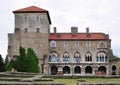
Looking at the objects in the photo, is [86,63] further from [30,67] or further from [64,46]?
[30,67]

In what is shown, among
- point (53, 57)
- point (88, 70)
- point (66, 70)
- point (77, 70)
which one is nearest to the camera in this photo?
point (53, 57)

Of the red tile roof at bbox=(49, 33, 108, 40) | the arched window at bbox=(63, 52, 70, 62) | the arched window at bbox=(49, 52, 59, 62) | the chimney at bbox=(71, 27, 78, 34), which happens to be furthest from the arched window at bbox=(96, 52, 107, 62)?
the arched window at bbox=(49, 52, 59, 62)

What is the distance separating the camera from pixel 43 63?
211 ft

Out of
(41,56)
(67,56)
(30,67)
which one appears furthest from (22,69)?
(67,56)

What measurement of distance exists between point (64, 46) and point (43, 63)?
6.52 meters

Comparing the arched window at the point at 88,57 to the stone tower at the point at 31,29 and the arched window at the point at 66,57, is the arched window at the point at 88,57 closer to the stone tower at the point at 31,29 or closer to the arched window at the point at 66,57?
the arched window at the point at 66,57

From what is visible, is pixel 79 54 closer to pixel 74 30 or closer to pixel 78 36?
pixel 78 36

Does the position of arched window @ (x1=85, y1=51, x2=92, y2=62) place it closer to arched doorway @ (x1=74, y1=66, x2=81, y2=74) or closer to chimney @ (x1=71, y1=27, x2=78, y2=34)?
arched doorway @ (x1=74, y1=66, x2=81, y2=74)

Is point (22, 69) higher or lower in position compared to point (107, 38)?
lower

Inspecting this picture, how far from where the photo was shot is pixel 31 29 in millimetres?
64562

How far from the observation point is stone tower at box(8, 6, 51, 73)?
64.0m

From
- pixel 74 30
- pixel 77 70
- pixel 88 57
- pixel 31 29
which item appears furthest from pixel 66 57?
pixel 31 29

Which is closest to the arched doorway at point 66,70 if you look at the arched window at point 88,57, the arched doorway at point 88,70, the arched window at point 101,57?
the arched doorway at point 88,70

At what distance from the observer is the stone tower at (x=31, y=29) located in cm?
6400
